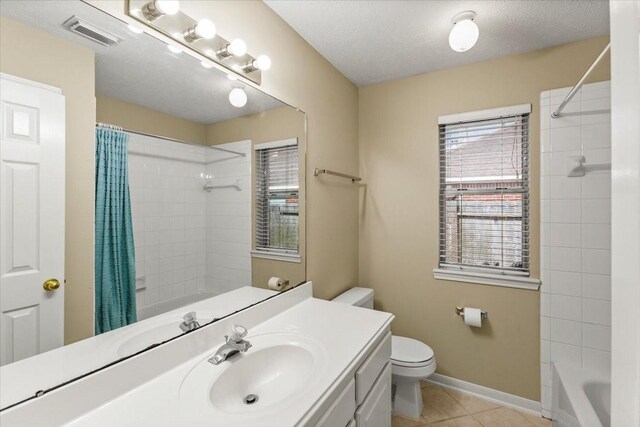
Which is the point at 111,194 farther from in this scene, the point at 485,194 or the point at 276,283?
the point at 485,194

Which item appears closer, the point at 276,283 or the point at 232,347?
the point at 232,347

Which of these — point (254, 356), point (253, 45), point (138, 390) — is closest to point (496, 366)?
point (254, 356)

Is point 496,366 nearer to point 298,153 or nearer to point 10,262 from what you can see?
point 298,153

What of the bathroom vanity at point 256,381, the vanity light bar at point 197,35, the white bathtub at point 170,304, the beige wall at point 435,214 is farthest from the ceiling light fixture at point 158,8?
the beige wall at point 435,214

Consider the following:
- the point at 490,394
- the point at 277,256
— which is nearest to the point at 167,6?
the point at 277,256

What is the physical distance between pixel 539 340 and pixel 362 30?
2.24 meters

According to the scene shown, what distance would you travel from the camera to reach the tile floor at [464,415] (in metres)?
1.89

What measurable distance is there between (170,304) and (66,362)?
1.11ft

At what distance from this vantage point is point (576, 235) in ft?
6.07

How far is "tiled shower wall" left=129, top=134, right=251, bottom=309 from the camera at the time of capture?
3.40 feet

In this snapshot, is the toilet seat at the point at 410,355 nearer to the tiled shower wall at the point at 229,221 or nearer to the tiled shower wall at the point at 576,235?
the tiled shower wall at the point at 576,235

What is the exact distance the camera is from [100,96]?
3.01 feet

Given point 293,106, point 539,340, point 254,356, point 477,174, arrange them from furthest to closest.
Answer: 1. point 477,174
2. point 539,340
3. point 293,106
4. point 254,356

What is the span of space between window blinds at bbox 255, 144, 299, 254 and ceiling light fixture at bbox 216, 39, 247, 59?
0.44 meters
